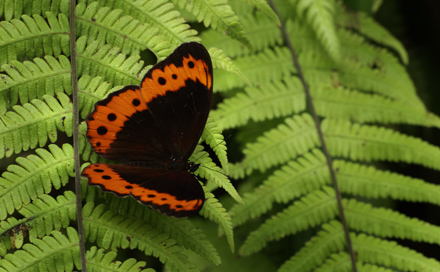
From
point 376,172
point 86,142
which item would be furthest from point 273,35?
point 86,142

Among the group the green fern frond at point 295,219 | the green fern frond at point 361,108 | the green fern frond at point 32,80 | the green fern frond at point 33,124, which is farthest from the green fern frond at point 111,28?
the green fern frond at point 361,108

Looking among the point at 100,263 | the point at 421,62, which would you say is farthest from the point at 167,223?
the point at 421,62

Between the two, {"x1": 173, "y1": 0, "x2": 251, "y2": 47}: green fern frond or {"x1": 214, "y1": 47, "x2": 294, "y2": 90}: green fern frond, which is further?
{"x1": 214, "y1": 47, "x2": 294, "y2": 90}: green fern frond

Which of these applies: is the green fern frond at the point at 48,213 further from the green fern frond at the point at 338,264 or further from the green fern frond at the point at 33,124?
the green fern frond at the point at 338,264

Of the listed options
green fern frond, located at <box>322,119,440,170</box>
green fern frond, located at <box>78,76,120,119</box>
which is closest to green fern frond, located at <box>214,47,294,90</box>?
green fern frond, located at <box>322,119,440,170</box>

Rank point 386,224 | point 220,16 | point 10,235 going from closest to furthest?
point 10,235, point 220,16, point 386,224

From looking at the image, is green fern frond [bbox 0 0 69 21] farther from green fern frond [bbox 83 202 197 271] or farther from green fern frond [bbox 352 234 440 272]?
green fern frond [bbox 352 234 440 272]

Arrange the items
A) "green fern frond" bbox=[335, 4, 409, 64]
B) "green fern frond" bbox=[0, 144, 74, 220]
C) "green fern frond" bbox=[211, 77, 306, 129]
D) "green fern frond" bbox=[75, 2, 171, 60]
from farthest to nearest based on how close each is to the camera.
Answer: "green fern frond" bbox=[335, 4, 409, 64]
"green fern frond" bbox=[211, 77, 306, 129]
"green fern frond" bbox=[75, 2, 171, 60]
"green fern frond" bbox=[0, 144, 74, 220]

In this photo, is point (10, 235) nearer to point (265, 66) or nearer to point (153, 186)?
point (153, 186)
